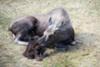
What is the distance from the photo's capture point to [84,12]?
361 inches

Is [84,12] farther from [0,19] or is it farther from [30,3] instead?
[0,19]

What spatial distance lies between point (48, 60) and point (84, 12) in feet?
9.83

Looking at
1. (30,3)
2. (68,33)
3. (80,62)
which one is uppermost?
(30,3)

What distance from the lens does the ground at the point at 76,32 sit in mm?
6516

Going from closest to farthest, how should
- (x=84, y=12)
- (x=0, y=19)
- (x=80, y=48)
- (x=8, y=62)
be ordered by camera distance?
1. (x=8, y=62)
2. (x=80, y=48)
3. (x=0, y=19)
4. (x=84, y=12)

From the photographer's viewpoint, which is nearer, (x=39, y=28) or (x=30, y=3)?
(x=39, y=28)

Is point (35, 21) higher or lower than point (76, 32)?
higher

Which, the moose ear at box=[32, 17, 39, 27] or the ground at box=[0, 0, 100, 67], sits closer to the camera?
the ground at box=[0, 0, 100, 67]

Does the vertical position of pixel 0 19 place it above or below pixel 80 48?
above

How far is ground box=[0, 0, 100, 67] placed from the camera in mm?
6516

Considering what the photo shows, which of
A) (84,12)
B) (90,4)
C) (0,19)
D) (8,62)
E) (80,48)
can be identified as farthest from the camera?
(90,4)

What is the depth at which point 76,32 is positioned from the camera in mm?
7906

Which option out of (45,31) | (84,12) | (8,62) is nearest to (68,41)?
(45,31)

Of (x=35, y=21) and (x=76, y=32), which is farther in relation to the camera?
(x=76, y=32)
